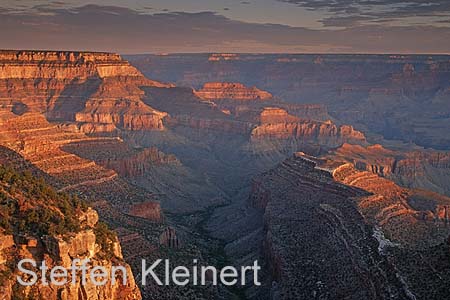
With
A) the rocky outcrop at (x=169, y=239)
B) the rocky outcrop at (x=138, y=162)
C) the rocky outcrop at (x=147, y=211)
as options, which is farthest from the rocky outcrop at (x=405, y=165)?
the rocky outcrop at (x=169, y=239)

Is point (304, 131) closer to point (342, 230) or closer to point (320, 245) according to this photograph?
point (342, 230)

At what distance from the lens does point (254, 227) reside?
83.4 meters

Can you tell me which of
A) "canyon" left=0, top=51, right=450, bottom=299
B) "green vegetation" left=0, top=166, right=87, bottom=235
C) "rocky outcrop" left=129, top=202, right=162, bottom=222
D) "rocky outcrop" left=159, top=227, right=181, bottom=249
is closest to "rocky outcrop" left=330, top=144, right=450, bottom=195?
"canyon" left=0, top=51, right=450, bottom=299

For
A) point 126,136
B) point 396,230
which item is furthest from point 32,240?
point 126,136

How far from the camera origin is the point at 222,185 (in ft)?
417

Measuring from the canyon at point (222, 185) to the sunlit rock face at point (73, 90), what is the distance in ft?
1.10

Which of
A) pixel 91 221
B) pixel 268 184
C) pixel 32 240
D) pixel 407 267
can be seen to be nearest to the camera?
pixel 32 240

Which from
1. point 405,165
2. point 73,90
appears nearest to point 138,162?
point 405,165

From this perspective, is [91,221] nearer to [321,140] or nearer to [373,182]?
[373,182]

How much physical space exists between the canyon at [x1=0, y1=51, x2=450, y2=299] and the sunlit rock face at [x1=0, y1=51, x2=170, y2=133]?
1.10 ft

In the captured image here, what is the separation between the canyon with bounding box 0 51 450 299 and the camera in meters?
51.0

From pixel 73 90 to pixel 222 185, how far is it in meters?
55.6

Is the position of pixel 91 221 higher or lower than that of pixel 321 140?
higher

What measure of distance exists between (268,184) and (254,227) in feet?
36.8
